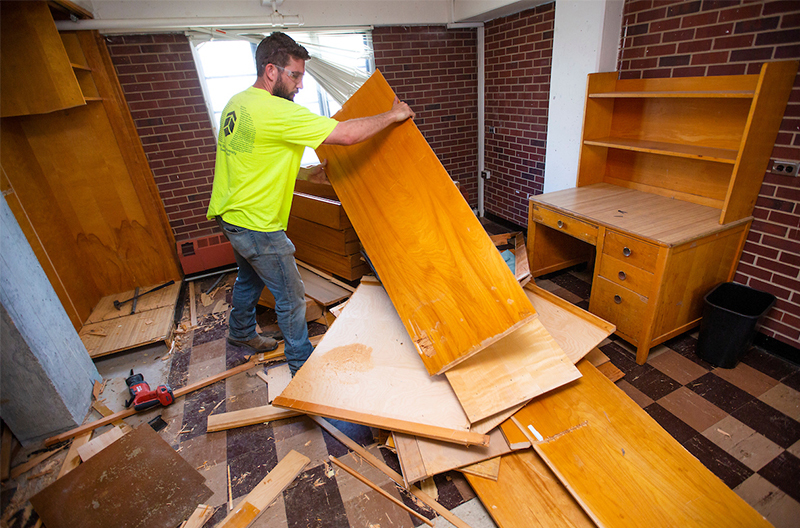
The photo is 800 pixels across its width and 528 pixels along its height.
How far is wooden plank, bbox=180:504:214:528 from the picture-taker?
1653 mm

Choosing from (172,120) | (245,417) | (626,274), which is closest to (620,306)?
(626,274)

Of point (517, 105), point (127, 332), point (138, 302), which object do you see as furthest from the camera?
point (517, 105)

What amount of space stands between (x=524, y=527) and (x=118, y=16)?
4303 mm

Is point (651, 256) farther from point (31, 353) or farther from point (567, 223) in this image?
point (31, 353)

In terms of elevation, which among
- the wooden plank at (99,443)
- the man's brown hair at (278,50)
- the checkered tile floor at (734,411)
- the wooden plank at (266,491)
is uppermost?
the man's brown hair at (278,50)

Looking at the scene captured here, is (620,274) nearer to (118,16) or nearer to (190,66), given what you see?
(190,66)

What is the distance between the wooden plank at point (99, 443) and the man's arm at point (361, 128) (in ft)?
6.32

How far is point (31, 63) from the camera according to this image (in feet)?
8.08

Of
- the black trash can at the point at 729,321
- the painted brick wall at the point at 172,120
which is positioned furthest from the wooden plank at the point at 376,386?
the painted brick wall at the point at 172,120

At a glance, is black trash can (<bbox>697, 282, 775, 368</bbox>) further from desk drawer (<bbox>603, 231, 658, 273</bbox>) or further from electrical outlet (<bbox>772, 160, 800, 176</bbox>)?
electrical outlet (<bbox>772, 160, 800, 176</bbox>)

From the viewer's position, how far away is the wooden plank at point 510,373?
1779mm

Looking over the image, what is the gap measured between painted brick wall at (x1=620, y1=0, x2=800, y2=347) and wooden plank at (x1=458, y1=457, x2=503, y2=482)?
78.3 inches

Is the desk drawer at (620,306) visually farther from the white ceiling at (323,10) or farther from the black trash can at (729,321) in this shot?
the white ceiling at (323,10)

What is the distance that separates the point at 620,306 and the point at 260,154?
89.6 inches
